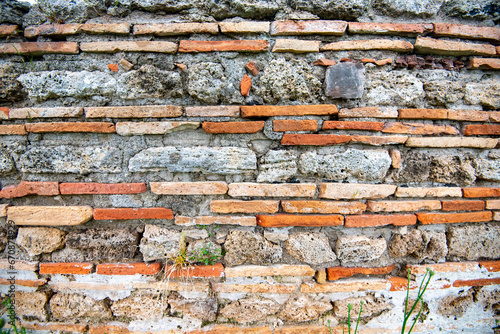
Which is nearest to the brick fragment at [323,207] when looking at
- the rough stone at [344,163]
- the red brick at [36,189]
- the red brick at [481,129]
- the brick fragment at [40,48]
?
the rough stone at [344,163]

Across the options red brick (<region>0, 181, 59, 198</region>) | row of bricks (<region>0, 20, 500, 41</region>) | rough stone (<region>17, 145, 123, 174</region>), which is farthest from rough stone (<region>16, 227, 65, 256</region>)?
row of bricks (<region>0, 20, 500, 41</region>)

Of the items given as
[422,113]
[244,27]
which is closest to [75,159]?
[244,27]

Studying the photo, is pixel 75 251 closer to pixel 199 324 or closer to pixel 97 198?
pixel 97 198

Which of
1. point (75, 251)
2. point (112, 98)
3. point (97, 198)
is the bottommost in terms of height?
point (75, 251)

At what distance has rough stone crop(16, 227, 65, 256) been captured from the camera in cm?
146

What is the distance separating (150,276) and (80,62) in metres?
1.36

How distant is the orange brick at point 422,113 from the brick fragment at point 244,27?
953 mm

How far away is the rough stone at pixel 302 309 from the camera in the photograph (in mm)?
1474

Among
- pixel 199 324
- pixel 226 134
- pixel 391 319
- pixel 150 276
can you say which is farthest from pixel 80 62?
pixel 391 319

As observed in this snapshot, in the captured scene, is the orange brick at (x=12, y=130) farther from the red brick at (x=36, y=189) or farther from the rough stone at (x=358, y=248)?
the rough stone at (x=358, y=248)

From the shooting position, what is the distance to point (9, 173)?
4.82ft

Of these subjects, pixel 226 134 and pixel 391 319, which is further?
pixel 391 319

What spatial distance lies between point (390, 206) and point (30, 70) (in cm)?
235

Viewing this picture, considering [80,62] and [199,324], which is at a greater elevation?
[80,62]
